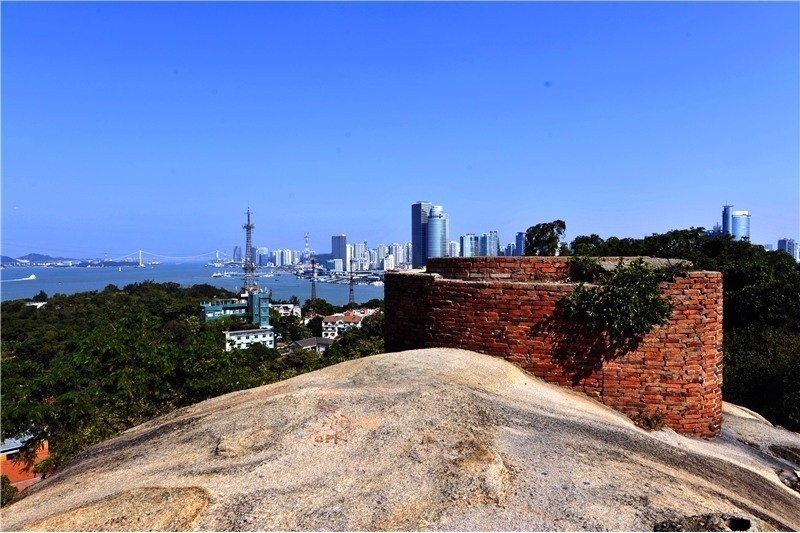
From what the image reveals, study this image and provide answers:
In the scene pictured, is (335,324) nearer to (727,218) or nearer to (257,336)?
(257,336)

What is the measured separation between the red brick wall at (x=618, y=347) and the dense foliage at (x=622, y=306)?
0.13 meters

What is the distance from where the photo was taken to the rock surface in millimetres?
3143

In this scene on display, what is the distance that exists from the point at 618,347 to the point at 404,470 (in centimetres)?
406

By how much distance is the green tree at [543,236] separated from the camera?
29.4 metres

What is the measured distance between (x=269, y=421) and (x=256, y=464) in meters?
0.74

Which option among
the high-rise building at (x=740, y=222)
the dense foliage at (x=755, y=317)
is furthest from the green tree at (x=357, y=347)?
the high-rise building at (x=740, y=222)

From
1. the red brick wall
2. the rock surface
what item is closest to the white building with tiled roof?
the red brick wall

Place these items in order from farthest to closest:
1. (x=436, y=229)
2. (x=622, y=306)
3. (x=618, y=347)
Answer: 1. (x=436, y=229)
2. (x=618, y=347)
3. (x=622, y=306)

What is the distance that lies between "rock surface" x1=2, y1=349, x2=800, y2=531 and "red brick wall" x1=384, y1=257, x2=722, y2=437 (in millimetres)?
633

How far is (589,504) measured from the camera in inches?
129

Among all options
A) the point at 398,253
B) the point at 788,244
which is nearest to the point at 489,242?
the point at 788,244

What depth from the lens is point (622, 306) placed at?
639 centimetres

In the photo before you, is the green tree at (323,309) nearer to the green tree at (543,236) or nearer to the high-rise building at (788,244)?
the green tree at (543,236)

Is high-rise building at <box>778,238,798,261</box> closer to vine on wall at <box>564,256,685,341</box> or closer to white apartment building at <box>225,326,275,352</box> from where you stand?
white apartment building at <box>225,326,275,352</box>
